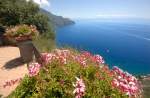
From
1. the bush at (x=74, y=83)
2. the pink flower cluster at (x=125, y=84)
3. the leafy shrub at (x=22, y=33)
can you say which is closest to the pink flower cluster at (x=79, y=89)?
the bush at (x=74, y=83)

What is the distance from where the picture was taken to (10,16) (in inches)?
706

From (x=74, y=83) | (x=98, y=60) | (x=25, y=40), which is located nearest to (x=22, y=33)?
(x=25, y=40)

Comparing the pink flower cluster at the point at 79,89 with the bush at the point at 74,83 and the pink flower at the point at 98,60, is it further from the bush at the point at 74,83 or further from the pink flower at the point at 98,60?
the pink flower at the point at 98,60

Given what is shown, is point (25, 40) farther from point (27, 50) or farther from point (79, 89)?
point (79, 89)

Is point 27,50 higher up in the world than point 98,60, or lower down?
lower down

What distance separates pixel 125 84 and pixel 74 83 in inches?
27.6

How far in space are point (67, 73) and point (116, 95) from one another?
0.68m

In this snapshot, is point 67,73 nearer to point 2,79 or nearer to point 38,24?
point 2,79

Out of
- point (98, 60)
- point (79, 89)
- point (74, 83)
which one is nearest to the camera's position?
point (79, 89)

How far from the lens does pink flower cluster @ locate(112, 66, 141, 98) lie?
11.4 ft

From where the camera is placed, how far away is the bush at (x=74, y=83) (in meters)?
3.32

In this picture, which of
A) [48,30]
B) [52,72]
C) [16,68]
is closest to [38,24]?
[48,30]

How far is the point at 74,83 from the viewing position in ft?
11.1

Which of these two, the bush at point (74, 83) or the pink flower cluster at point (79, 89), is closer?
the pink flower cluster at point (79, 89)
